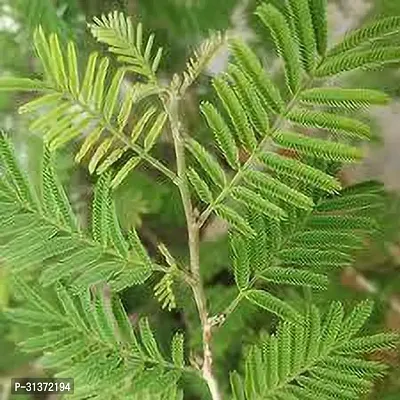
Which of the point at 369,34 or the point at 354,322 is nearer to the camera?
the point at 369,34

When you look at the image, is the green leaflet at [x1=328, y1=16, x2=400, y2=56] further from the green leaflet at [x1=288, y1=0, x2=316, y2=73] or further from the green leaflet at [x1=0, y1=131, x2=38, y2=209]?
the green leaflet at [x1=0, y1=131, x2=38, y2=209]

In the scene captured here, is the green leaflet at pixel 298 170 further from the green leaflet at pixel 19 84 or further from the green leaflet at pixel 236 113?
the green leaflet at pixel 19 84

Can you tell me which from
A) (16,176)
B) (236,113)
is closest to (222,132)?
(236,113)

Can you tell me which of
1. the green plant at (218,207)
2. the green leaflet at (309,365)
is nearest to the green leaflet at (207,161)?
the green plant at (218,207)

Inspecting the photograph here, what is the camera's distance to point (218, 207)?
0.45 meters

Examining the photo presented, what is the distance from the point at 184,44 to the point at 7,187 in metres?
0.22

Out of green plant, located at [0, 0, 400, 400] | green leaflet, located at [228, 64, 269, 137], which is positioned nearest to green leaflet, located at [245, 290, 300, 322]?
green plant, located at [0, 0, 400, 400]

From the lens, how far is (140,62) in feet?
1.38

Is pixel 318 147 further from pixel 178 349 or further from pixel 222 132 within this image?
pixel 178 349

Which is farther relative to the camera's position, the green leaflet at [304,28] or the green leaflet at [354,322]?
the green leaflet at [354,322]

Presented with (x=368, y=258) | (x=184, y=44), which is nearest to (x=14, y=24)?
(x=184, y=44)

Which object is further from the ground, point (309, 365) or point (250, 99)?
point (250, 99)

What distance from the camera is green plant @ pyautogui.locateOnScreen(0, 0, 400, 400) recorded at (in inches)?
15.7

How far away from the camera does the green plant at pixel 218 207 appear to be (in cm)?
40
